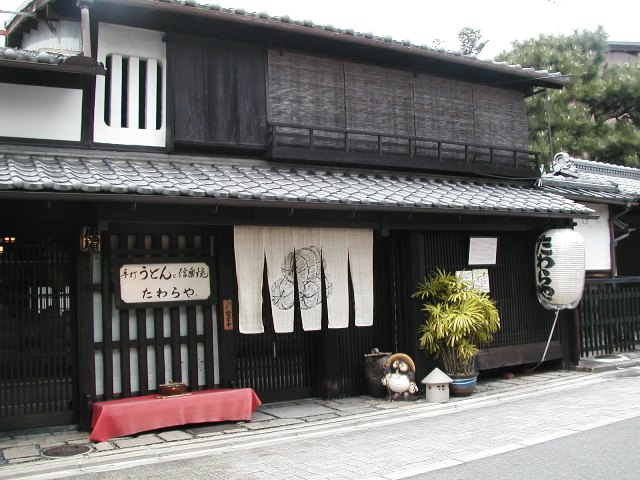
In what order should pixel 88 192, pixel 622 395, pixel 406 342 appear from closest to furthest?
1. pixel 88 192
2. pixel 622 395
3. pixel 406 342

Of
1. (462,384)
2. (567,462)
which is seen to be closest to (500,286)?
(462,384)

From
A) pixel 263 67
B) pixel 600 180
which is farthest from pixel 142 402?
pixel 600 180

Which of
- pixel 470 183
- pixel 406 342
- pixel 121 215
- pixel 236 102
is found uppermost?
pixel 236 102

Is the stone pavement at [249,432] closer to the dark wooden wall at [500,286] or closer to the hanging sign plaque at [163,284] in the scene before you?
the dark wooden wall at [500,286]

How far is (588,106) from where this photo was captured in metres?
26.8

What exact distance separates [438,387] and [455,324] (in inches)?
47.2

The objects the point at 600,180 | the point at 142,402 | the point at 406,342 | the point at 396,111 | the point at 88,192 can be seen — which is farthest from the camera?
the point at 600,180

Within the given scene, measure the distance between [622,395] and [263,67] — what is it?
9.09 metres

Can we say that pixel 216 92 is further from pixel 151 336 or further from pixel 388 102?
pixel 151 336

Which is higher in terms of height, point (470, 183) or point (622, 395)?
point (470, 183)

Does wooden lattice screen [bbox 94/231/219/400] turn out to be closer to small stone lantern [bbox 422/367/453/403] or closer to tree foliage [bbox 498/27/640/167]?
small stone lantern [bbox 422/367/453/403]

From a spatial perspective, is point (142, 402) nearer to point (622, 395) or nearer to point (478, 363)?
point (478, 363)

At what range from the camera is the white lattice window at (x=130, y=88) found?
1055cm

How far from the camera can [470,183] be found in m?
14.4
